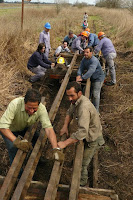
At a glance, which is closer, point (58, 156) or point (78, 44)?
point (58, 156)

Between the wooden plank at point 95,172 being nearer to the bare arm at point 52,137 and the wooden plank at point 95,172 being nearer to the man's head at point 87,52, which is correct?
the bare arm at point 52,137

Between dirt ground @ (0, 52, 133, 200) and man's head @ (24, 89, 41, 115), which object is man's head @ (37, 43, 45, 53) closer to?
dirt ground @ (0, 52, 133, 200)

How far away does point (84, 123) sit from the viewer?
2.29 metres

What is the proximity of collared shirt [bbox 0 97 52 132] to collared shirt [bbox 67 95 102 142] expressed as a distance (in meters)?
0.50

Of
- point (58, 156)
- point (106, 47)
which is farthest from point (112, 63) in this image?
point (58, 156)

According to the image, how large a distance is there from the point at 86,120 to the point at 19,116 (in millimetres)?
1010

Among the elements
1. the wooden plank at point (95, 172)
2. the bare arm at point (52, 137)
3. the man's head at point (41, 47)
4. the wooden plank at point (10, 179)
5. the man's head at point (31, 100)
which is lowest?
the wooden plank at point (95, 172)

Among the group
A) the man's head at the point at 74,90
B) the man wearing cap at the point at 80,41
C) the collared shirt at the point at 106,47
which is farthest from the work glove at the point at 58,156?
the man wearing cap at the point at 80,41

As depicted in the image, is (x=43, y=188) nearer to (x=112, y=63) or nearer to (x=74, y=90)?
(x=74, y=90)

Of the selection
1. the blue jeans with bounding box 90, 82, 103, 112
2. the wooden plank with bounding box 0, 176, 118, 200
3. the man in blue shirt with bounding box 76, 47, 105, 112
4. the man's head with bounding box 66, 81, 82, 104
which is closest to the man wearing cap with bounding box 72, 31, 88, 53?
the man in blue shirt with bounding box 76, 47, 105, 112

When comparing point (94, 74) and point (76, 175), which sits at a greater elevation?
point (94, 74)

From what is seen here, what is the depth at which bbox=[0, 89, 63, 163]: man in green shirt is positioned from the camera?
7.69 feet

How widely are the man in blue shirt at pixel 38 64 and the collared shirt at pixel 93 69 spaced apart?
151 cm

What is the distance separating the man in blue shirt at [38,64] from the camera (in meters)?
5.68
